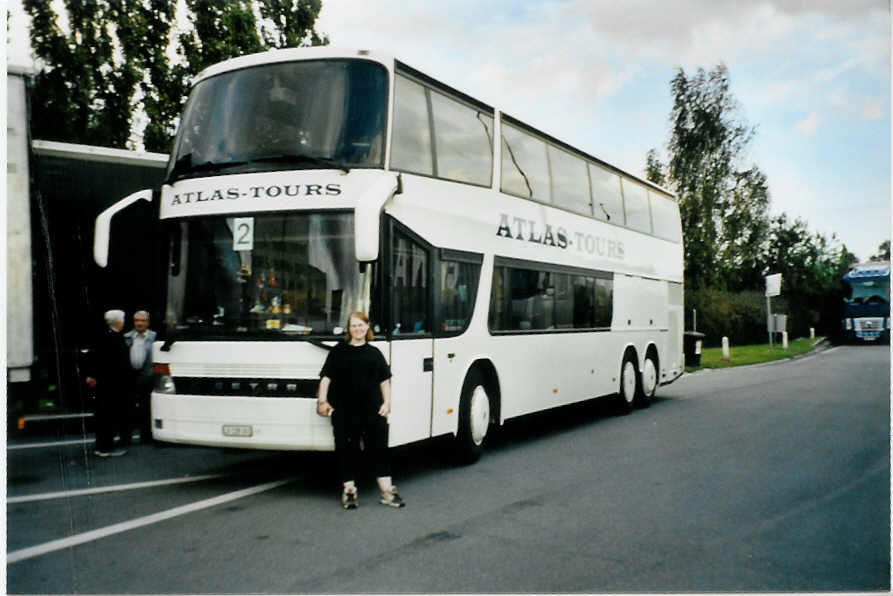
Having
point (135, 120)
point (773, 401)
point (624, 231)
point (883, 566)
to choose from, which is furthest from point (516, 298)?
point (135, 120)

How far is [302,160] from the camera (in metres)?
7.52

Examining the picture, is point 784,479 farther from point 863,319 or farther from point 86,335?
point 863,319

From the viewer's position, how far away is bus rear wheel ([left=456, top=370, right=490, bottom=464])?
917cm

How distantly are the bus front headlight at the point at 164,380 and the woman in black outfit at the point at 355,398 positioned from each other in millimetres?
1424

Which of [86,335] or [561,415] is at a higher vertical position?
[86,335]

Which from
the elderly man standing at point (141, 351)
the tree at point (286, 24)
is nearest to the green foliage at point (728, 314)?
the tree at point (286, 24)

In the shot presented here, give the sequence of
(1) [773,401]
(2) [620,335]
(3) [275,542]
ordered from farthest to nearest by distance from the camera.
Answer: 1. (1) [773,401]
2. (2) [620,335]
3. (3) [275,542]

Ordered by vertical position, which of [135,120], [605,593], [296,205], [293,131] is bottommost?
[605,593]

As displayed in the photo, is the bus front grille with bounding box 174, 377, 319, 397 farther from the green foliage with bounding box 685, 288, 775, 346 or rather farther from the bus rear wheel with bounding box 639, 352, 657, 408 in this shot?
the green foliage with bounding box 685, 288, 775, 346

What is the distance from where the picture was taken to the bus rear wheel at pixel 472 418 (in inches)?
361

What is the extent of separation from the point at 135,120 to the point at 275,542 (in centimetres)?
1203

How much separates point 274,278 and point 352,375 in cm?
109

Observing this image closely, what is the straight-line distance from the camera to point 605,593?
16.9 ft

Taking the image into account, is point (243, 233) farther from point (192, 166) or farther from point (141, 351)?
point (141, 351)
